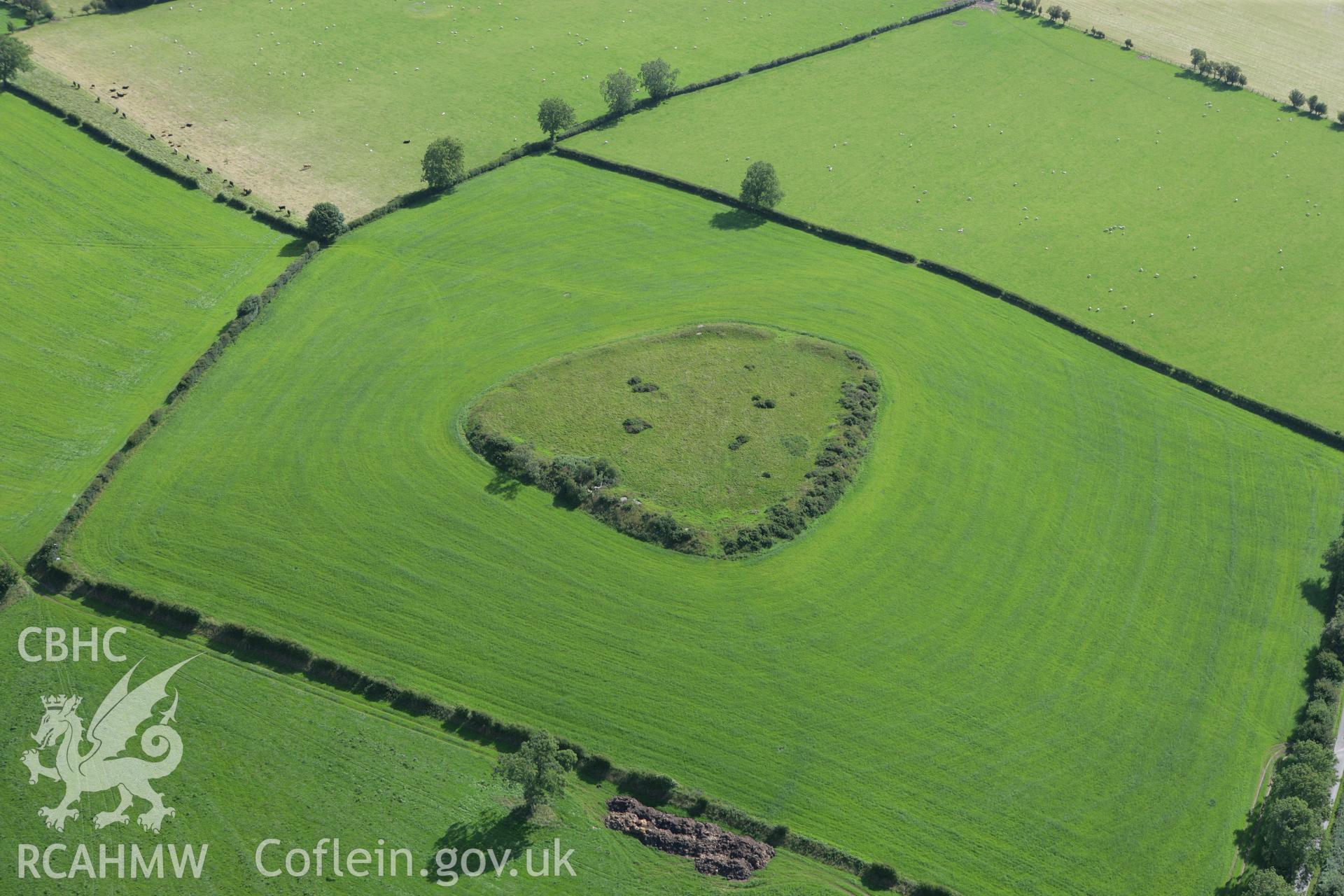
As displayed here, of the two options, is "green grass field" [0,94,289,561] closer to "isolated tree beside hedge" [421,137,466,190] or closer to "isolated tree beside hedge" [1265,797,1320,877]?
"isolated tree beside hedge" [421,137,466,190]

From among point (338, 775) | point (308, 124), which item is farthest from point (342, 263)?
point (338, 775)

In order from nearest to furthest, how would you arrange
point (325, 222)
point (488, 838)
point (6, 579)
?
1. point (488, 838)
2. point (6, 579)
3. point (325, 222)

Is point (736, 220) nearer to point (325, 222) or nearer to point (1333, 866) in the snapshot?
point (325, 222)

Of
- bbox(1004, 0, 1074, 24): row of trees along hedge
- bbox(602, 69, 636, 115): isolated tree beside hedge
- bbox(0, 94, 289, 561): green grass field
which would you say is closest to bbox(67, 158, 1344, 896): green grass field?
bbox(0, 94, 289, 561): green grass field

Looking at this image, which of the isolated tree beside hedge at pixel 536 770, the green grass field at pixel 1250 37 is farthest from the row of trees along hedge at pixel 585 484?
the green grass field at pixel 1250 37

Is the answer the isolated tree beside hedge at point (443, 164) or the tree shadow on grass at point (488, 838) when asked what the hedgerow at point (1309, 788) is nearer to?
the tree shadow on grass at point (488, 838)

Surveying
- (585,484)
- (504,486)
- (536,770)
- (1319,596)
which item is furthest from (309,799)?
(1319,596)
